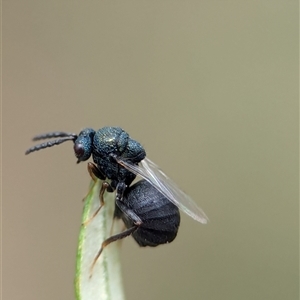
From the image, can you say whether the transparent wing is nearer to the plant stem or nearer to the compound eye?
the compound eye

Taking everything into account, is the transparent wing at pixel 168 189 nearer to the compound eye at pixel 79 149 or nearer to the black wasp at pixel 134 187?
the black wasp at pixel 134 187

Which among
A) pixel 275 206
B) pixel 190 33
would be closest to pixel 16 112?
pixel 190 33

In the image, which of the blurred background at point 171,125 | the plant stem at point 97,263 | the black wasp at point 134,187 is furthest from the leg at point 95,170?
the blurred background at point 171,125

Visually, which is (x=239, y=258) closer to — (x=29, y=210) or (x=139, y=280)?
(x=139, y=280)

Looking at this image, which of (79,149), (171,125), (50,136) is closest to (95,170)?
(79,149)

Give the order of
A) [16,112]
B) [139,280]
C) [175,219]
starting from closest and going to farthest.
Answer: [175,219]
[139,280]
[16,112]

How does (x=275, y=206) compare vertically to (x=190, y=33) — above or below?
below

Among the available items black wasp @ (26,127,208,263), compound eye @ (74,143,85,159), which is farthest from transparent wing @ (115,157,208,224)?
compound eye @ (74,143,85,159)

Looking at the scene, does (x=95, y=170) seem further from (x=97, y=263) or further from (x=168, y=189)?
(x=97, y=263)
